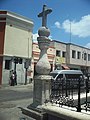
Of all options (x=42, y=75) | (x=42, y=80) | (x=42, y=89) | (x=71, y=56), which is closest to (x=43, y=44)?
(x=42, y=75)

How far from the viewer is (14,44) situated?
26250 mm

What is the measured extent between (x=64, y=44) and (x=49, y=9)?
31.0 metres

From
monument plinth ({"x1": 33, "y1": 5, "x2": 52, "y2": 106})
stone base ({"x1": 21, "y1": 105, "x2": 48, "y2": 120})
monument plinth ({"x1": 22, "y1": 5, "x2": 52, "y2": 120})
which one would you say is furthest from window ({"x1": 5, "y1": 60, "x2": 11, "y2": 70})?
monument plinth ({"x1": 33, "y1": 5, "x2": 52, "y2": 106})

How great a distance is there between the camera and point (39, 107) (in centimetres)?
736

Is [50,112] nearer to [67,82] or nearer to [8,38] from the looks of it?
[67,82]

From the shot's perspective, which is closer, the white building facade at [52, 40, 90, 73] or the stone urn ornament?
the stone urn ornament

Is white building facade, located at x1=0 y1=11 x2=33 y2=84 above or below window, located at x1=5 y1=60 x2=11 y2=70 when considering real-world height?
above

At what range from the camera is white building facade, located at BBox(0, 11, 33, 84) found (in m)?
25.0

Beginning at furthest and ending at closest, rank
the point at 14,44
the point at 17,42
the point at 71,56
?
the point at 71,56 < the point at 17,42 < the point at 14,44

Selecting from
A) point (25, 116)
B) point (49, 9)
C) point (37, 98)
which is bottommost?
point (25, 116)

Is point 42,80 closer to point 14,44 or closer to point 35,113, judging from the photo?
point 35,113

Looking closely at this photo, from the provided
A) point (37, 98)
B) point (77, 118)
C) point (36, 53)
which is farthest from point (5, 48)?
point (77, 118)

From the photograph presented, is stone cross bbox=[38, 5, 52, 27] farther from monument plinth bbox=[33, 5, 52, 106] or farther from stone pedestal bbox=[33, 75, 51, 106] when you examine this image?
stone pedestal bbox=[33, 75, 51, 106]

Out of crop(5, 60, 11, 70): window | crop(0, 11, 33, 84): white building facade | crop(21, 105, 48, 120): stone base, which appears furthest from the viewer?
crop(5, 60, 11, 70): window
